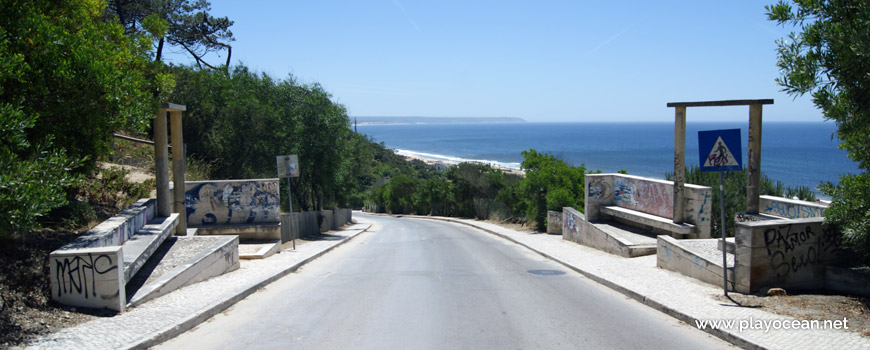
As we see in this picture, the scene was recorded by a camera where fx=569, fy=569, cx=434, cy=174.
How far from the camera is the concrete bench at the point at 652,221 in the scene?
14070 millimetres

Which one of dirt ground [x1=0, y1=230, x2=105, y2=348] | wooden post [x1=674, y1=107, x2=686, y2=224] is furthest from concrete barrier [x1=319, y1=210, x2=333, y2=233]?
dirt ground [x1=0, y1=230, x2=105, y2=348]

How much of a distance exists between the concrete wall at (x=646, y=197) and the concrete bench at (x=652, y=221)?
211 mm

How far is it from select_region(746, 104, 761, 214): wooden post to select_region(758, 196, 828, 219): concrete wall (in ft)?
1.35

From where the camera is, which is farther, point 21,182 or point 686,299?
point 686,299

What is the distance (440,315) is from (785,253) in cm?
534

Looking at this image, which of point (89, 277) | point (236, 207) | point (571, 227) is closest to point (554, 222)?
point (571, 227)

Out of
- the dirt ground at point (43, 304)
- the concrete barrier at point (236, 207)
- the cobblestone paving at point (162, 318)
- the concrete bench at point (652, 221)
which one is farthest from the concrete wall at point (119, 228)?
the concrete bench at point (652, 221)

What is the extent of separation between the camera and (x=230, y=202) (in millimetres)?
16328

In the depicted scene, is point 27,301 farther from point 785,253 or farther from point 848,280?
point 848,280

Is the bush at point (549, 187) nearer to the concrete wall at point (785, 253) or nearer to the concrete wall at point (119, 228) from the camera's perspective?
the concrete wall at point (785, 253)

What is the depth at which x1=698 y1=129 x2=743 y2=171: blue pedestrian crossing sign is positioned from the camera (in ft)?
28.0

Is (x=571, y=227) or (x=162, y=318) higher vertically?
(x=162, y=318)

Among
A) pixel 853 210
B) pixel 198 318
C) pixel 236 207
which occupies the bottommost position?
pixel 198 318

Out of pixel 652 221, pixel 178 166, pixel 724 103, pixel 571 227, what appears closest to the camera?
pixel 724 103
